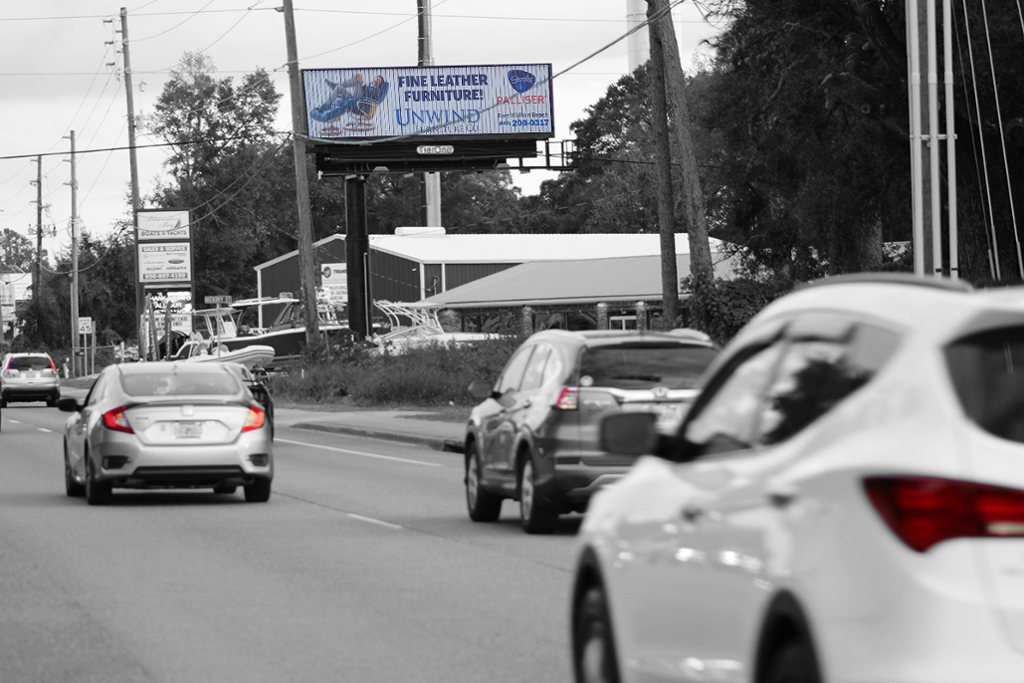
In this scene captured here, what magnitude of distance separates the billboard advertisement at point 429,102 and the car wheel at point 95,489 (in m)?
42.3

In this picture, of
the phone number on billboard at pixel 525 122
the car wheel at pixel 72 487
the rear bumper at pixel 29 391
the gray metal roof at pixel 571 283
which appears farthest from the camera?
the phone number on billboard at pixel 525 122

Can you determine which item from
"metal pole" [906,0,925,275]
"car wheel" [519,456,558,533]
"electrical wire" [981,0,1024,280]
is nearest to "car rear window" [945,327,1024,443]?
"car wheel" [519,456,558,533]

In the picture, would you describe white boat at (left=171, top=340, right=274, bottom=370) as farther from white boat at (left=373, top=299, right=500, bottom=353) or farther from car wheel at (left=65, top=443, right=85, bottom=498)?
car wheel at (left=65, top=443, right=85, bottom=498)

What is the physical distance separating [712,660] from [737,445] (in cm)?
66

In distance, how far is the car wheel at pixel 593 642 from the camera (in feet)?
20.5

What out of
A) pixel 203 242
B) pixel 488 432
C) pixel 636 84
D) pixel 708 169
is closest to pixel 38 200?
pixel 203 242

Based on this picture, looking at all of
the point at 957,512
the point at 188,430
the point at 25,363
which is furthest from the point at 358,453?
the point at 25,363

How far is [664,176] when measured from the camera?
99.1 feet

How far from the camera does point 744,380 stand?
18.5 ft

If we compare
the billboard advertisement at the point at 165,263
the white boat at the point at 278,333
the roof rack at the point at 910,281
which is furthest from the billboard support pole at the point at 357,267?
the roof rack at the point at 910,281

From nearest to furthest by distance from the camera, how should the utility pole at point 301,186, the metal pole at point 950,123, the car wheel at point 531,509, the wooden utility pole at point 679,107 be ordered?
the car wheel at point 531,509 < the metal pole at point 950,123 < the wooden utility pole at point 679,107 < the utility pole at point 301,186

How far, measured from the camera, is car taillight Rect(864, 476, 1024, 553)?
13.5 ft

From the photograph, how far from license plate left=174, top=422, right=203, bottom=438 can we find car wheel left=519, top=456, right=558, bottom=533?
14.0 feet

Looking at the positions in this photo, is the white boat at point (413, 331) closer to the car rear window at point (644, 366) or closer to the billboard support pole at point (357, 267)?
the billboard support pole at point (357, 267)
